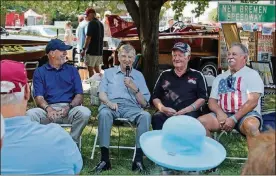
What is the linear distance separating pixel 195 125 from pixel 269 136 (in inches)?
26.1

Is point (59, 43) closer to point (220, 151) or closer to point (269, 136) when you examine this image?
point (220, 151)

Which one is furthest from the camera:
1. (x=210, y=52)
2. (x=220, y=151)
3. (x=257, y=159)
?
(x=210, y=52)

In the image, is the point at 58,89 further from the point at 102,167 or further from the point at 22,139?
the point at 22,139

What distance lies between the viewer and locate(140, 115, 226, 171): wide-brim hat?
2148 millimetres

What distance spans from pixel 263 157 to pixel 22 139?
114 cm

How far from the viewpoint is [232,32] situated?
879 centimetres

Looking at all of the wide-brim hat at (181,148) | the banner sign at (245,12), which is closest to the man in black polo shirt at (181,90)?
the wide-brim hat at (181,148)

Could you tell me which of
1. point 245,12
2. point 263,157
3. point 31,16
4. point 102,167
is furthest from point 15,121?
point 31,16

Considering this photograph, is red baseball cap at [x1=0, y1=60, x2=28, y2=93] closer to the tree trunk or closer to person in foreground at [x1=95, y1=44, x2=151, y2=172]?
person in foreground at [x1=95, y1=44, x2=151, y2=172]

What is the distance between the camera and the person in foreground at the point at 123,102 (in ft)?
15.8

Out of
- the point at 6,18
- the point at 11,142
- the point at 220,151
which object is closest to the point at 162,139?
the point at 220,151

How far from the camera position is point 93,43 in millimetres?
10977

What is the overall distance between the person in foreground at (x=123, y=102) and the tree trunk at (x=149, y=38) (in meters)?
3.16

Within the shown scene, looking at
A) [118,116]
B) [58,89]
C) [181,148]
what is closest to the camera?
[181,148]
